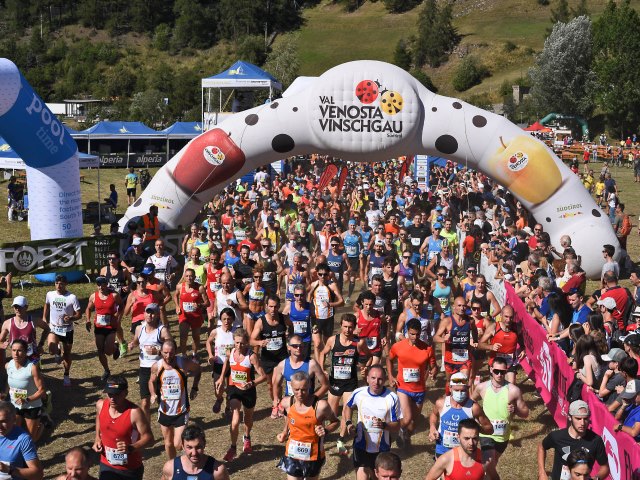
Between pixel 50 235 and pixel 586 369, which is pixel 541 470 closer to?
pixel 586 369

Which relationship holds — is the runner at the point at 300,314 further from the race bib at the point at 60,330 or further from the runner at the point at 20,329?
the runner at the point at 20,329

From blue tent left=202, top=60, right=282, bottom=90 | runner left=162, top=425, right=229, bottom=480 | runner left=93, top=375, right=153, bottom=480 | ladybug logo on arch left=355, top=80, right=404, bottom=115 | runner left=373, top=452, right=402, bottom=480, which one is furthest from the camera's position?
blue tent left=202, top=60, right=282, bottom=90

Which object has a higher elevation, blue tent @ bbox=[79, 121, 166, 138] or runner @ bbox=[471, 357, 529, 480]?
runner @ bbox=[471, 357, 529, 480]

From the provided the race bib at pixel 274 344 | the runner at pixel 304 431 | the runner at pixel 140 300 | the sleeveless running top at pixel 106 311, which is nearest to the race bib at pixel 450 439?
the runner at pixel 304 431

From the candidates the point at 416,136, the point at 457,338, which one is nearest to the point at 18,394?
the point at 457,338

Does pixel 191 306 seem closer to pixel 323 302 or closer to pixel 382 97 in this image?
pixel 323 302

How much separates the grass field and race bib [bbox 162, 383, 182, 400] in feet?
2.99

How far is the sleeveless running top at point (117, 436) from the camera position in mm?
7180

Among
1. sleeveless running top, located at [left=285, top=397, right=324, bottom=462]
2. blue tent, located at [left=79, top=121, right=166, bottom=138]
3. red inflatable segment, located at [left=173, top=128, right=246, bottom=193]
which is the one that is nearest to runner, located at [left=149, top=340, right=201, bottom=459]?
sleeveless running top, located at [left=285, top=397, right=324, bottom=462]

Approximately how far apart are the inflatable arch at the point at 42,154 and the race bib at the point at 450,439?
11545mm

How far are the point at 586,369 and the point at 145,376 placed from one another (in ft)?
16.1

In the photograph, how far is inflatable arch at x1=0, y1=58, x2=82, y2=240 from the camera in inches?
617

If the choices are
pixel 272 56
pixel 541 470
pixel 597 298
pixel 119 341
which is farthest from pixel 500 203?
pixel 272 56

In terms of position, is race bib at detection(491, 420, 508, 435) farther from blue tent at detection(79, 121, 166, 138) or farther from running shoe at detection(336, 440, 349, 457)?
blue tent at detection(79, 121, 166, 138)
